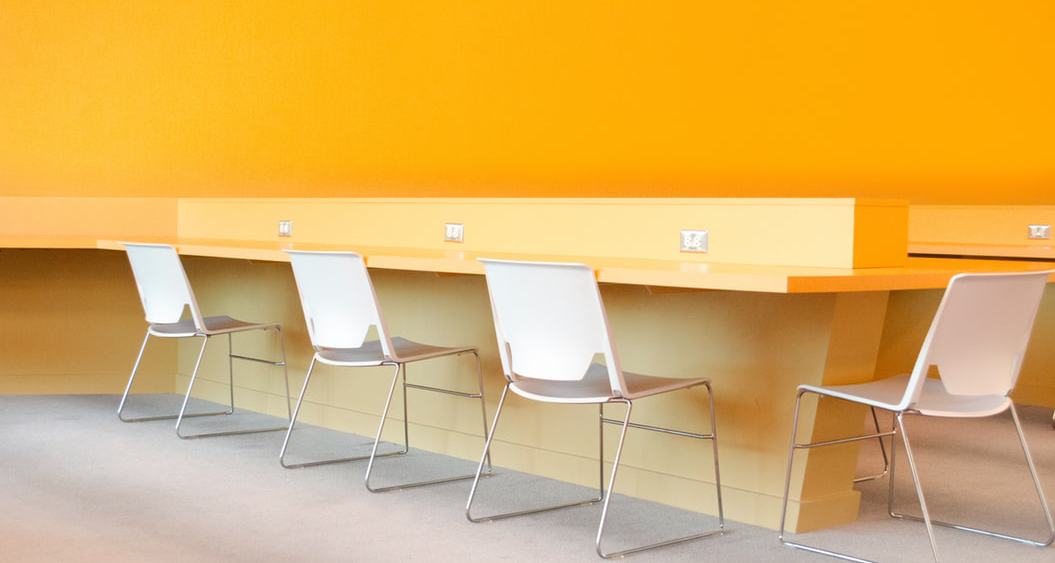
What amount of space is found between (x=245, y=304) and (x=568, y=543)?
2.35 m

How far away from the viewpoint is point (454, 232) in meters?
3.75

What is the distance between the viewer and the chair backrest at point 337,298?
2984 millimetres

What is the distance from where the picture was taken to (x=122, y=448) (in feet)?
11.8

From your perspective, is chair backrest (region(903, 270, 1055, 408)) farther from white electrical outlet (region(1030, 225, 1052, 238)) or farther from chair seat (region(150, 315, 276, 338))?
white electrical outlet (region(1030, 225, 1052, 238))

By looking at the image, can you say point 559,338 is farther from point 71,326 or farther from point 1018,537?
point 71,326

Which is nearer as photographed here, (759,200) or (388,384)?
(759,200)

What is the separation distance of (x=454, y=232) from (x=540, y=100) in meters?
2.80

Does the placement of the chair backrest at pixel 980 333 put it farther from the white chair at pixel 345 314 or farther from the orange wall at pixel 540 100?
the orange wall at pixel 540 100

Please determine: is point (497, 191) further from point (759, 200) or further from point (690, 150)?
point (759, 200)

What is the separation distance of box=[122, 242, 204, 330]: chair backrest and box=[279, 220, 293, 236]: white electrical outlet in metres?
0.72

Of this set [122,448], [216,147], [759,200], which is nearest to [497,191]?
[216,147]

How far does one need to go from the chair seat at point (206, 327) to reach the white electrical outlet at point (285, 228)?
53cm

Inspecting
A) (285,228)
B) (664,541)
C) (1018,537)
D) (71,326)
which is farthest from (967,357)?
(71,326)

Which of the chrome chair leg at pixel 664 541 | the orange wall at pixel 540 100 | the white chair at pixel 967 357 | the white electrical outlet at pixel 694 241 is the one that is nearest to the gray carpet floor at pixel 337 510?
the chrome chair leg at pixel 664 541
